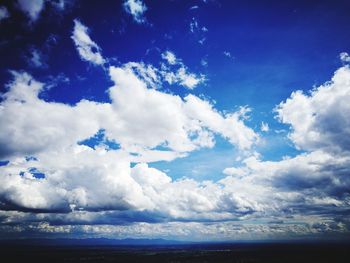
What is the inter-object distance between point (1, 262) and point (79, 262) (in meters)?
49.1

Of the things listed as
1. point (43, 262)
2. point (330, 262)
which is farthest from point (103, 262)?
point (330, 262)

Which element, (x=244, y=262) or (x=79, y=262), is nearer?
(x=244, y=262)

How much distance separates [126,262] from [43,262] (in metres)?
48.5

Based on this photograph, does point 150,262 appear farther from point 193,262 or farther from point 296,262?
point 296,262

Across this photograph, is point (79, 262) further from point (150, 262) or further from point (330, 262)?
point (330, 262)

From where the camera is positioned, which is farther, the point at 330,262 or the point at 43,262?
the point at 43,262

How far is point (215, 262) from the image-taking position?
12462 cm

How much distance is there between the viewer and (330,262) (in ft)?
406

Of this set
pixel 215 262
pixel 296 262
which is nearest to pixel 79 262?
pixel 215 262

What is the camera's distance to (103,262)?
131750mm

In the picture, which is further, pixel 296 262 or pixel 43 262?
pixel 43 262

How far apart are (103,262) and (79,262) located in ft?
48.0

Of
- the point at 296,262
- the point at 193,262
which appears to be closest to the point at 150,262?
the point at 193,262

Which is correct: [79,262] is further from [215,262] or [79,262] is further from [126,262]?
[215,262]
